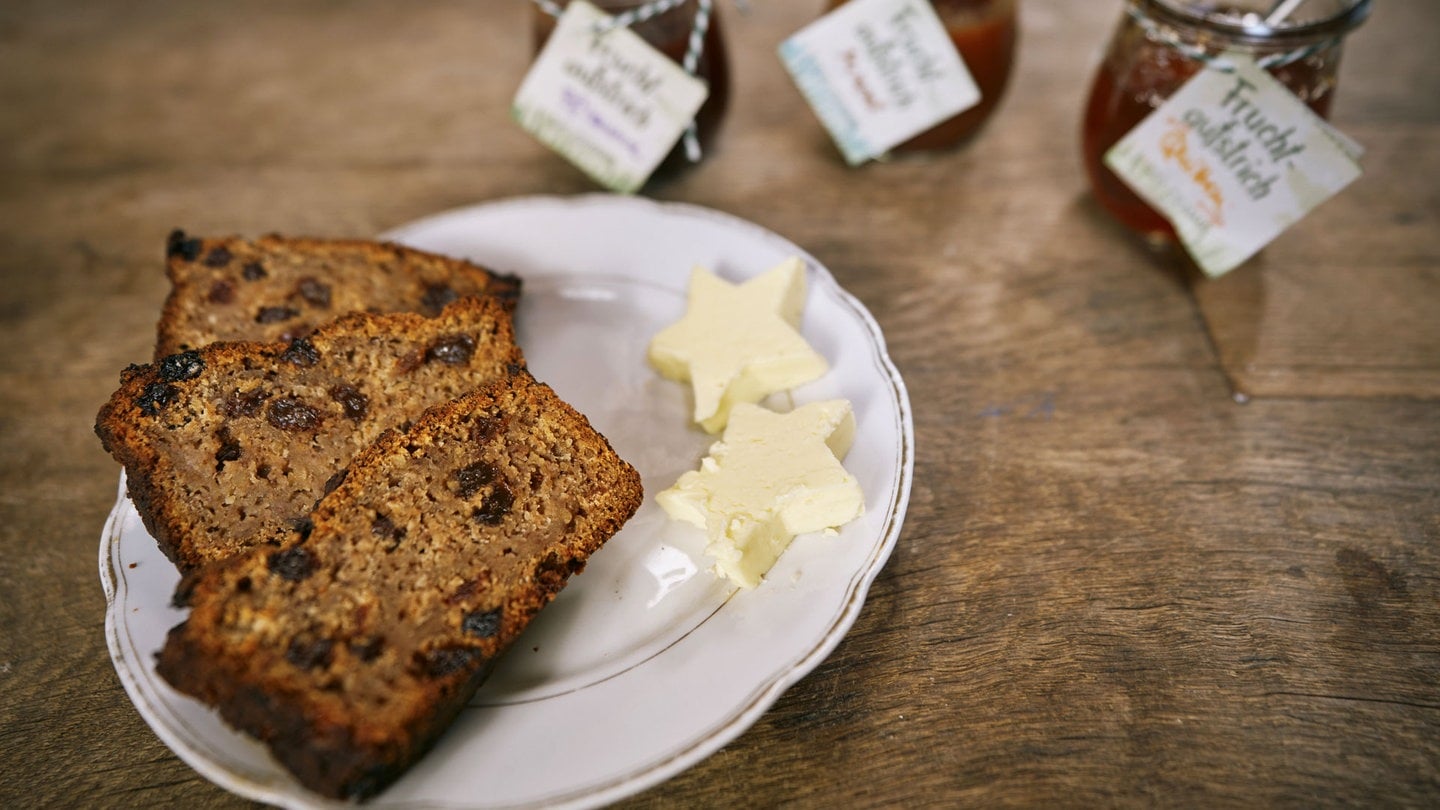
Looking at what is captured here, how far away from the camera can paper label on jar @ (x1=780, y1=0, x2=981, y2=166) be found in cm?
233

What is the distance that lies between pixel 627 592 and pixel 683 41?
1.42 meters

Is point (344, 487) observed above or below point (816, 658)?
above

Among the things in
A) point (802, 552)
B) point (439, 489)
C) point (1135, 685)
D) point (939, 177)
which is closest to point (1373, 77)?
point (939, 177)

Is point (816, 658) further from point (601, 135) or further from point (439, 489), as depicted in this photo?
point (601, 135)

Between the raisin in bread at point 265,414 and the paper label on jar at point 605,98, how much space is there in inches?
27.9

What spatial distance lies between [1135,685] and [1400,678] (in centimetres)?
47

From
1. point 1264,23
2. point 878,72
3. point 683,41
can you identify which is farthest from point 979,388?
point 683,41

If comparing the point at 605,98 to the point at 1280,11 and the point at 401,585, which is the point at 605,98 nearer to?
the point at 401,585

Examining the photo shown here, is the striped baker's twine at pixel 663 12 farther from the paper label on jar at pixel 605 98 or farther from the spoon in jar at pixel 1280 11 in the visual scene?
the spoon in jar at pixel 1280 11

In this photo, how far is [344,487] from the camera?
1.60m

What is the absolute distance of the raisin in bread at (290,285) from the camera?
200 cm

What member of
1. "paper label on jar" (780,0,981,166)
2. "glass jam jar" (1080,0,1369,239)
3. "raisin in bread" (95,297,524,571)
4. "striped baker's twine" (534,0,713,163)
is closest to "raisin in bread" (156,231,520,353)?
"raisin in bread" (95,297,524,571)

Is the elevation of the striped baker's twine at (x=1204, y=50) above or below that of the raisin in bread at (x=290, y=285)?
above

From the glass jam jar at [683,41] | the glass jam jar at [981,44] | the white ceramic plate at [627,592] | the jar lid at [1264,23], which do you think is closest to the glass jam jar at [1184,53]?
the jar lid at [1264,23]
